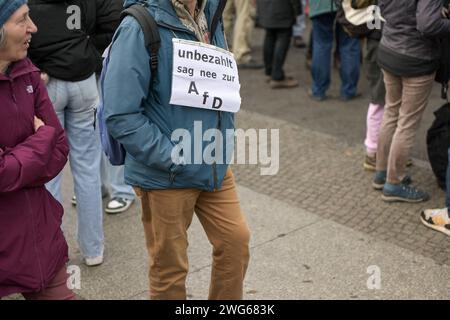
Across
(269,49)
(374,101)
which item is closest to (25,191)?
(374,101)

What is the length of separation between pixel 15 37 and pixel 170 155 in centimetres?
77

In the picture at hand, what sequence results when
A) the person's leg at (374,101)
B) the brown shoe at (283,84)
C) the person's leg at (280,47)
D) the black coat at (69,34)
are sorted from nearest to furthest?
the black coat at (69,34), the person's leg at (374,101), the person's leg at (280,47), the brown shoe at (283,84)

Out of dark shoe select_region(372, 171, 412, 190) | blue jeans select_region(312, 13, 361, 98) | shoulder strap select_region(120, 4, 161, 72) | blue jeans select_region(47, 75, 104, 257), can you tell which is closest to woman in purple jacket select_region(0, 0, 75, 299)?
shoulder strap select_region(120, 4, 161, 72)

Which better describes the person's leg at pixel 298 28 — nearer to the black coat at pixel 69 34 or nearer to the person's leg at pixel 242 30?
the person's leg at pixel 242 30

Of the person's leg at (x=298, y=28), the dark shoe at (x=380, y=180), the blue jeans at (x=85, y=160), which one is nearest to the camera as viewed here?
the blue jeans at (x=85, y=160)

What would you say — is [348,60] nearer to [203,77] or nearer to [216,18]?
[216,18]

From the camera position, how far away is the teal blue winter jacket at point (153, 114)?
2682mm

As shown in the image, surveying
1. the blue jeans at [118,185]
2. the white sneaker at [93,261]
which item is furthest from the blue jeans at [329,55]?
the white sneaker at [93,261]

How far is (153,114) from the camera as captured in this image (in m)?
2.84

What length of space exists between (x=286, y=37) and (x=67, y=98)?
4646 mm

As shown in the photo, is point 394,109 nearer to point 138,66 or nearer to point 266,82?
point 138,66

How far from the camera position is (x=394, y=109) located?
4.85m

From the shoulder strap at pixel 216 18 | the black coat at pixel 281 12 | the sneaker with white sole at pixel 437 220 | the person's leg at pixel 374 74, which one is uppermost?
the shoulder strap at pixel 216 18

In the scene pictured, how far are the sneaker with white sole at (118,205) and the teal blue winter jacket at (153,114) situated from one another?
1.94 meters
